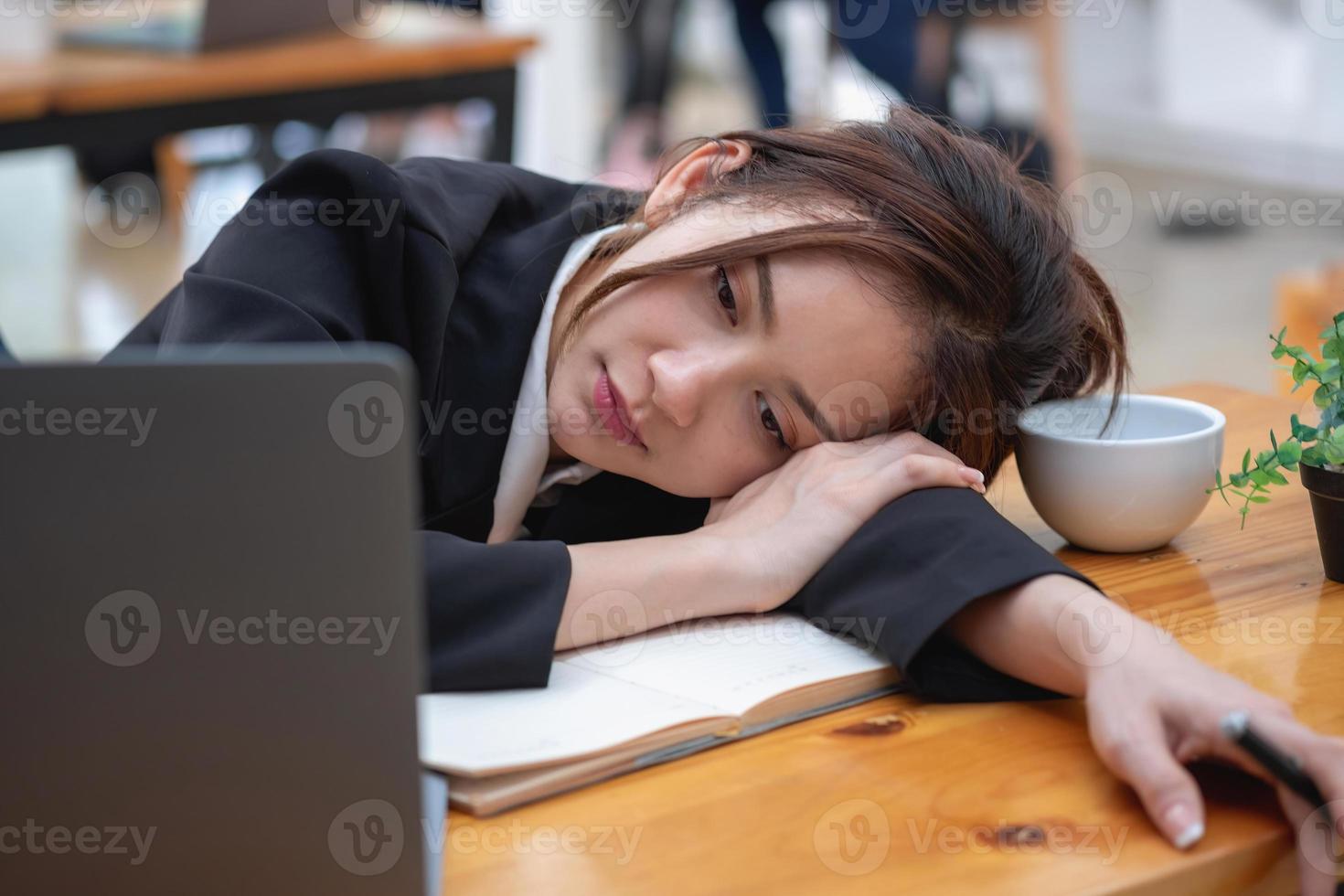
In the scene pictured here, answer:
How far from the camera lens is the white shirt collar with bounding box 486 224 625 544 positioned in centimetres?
102

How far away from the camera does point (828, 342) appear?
0.92 m

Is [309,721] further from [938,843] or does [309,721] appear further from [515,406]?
[515,406]

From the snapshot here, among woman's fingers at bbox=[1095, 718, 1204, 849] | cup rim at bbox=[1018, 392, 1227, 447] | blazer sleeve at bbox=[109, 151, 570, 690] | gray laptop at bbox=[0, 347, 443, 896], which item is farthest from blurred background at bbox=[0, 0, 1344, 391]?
gray laptop at bbox=[0, 347, 443, 896]

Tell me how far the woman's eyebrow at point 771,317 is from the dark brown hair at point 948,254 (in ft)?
0.04

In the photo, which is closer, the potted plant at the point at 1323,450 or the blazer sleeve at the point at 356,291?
the blazer sleeve at the point at 356,291

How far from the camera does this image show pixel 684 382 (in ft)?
2.97

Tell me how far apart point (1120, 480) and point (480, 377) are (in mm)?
461

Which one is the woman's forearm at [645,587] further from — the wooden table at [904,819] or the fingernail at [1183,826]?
the fingernail at [1183,826]

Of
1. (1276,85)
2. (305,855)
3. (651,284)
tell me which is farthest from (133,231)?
(305,855)

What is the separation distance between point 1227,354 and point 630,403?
7.81ft

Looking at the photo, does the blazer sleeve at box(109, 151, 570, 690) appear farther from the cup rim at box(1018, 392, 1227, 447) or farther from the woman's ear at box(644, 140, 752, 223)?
the cup rim at box(1018, 392, 1227, 447)

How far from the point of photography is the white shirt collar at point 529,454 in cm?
102

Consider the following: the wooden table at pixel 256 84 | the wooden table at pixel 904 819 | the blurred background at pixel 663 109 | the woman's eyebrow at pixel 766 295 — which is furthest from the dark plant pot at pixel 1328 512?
the wooden table at pixel 256 84

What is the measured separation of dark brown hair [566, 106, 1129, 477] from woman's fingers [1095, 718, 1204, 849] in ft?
1.20
